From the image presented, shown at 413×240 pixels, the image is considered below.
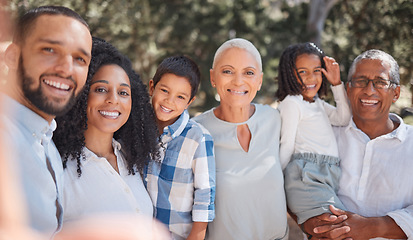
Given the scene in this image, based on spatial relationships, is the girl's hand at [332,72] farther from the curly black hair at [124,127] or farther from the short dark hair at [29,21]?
the short dark hair at [29,21]

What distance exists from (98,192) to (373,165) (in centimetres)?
221

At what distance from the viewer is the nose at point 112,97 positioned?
7.16 feet

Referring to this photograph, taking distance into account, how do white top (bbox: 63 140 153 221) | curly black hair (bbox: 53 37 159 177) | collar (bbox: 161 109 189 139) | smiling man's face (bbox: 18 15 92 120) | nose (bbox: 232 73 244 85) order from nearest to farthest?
smiling man's face (bbox: 18 15 92 120)
white top (bbox: 63 140 153 221)
curly black hair (bbox: 53 37 159 177)
collar (bbox: 161 109 189 139)
nose (bbox: 232 73 244 85)

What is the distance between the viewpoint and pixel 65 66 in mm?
1701

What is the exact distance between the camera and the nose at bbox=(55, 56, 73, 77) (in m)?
1.69

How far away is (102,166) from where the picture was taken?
218 cm

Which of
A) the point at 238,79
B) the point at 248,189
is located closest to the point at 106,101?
the point at 238,79

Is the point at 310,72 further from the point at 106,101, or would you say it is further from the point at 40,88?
the point at 40,88

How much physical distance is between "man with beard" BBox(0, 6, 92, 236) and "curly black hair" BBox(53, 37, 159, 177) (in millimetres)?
372

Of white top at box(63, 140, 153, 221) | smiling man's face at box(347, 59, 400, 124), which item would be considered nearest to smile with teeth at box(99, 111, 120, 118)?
white top at box(63, 140, 153, 221)

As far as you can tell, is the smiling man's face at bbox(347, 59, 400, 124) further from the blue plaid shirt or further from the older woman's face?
the blue plaid shirt

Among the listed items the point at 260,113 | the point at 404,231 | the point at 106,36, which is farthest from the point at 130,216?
the point at 106,36

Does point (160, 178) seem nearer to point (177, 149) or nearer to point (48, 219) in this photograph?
point (177, 149)

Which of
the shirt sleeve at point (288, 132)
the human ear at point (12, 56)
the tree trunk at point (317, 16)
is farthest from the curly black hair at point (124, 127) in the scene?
the tree trunk at point (317, 16)
